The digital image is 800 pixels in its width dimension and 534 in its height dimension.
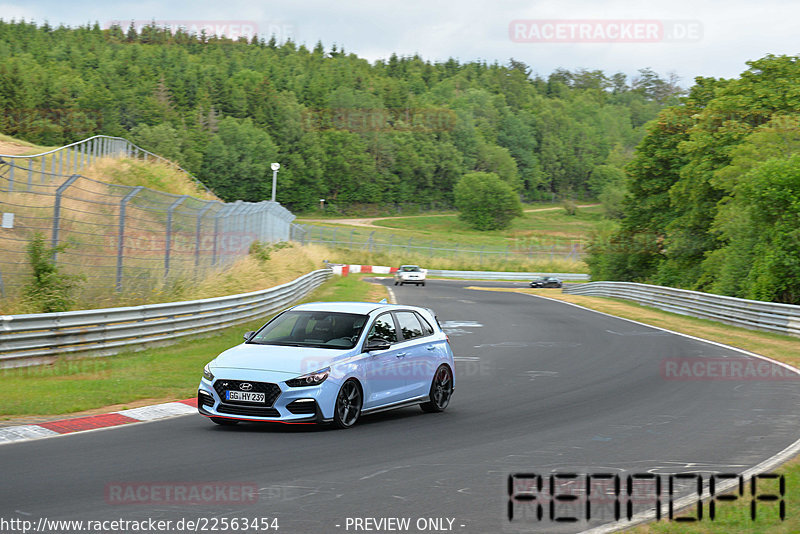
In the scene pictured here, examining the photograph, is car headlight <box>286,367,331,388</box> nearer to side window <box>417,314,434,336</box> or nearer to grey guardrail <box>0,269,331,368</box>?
side window <box>417,314,434,336</box>

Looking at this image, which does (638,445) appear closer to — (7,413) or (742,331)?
(7,413)

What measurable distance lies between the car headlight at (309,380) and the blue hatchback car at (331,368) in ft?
0.04

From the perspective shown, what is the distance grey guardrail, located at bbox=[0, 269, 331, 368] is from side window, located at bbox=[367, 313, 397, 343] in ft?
19.7

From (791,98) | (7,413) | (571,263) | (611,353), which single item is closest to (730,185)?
(791,98)

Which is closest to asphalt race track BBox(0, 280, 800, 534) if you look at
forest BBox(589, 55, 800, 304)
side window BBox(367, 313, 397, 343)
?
side window BBox(367, 313, 397, 343)

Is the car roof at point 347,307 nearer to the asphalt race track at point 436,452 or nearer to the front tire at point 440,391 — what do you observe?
the front tire at point 440,391

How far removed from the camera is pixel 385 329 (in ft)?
37.7

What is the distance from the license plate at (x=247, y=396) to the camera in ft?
32.2

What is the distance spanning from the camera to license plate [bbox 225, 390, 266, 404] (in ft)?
32.2

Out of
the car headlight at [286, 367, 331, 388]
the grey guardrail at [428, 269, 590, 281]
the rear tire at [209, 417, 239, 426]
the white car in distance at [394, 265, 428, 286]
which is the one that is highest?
the car headlight at [286, 367, 331, 388]

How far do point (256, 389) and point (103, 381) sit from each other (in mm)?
4392

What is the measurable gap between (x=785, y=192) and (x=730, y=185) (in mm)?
10141

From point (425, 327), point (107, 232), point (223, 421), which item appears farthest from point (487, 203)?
point (223, 421)

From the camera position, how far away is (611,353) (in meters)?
20.5
